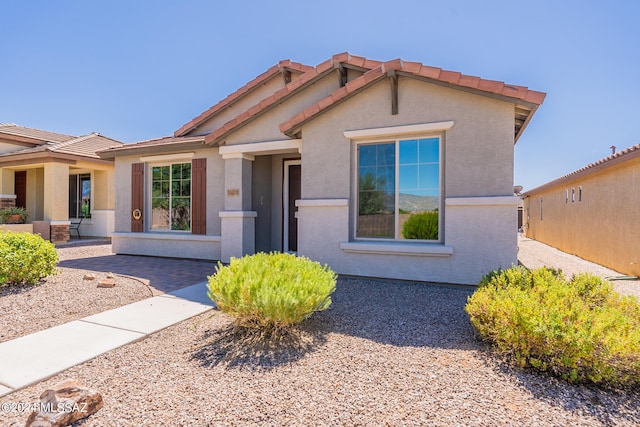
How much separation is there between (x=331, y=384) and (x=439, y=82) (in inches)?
227

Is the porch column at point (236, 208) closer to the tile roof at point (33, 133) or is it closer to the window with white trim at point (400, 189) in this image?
the window with white trim at point (400, 189)

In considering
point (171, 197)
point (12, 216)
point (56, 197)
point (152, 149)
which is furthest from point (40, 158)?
point (171, 197)

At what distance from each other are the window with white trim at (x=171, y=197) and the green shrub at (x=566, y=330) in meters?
8.71

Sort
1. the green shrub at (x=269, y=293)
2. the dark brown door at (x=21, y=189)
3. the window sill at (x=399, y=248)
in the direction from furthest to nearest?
the dark brown door at (x=21, y=189) < the window sill at (x=399, y=248) < the green shrub at (x=269, y=293)

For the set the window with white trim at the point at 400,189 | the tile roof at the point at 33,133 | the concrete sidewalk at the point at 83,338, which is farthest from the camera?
the tile roof at the point at 33,133

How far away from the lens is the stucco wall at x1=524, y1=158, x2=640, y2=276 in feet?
29.9

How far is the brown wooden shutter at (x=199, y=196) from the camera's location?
9766 mm

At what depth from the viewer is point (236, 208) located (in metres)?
9.05

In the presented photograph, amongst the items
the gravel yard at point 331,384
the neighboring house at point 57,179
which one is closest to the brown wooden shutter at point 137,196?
the neighboring house at point 57,179

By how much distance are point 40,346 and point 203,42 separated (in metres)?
11.1

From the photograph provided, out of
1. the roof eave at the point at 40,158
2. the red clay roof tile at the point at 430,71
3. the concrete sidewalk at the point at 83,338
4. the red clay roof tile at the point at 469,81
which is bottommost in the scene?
the concrete sidewalk at the point at 83,338

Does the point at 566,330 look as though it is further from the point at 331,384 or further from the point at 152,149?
the point at 152,149

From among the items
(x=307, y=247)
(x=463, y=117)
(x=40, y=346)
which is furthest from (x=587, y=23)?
(x=40, y=346)

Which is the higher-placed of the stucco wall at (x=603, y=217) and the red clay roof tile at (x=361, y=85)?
the red clay roof tile at (x=361, y=85)
